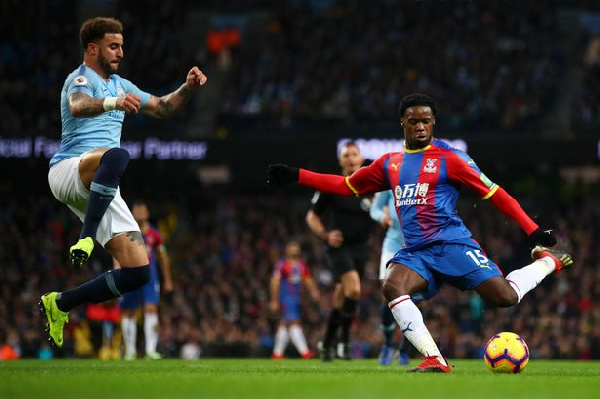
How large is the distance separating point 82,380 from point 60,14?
71.0 ft

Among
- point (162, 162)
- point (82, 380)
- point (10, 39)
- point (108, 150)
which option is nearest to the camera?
point (82, 380)

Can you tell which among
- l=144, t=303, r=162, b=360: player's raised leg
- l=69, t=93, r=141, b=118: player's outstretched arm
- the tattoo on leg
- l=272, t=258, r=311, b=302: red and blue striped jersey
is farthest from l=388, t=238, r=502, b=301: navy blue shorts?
l=272, t=258, r=311, b=302: red and blue striped jersey

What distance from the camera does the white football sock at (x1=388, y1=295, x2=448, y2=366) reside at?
7.95 meters

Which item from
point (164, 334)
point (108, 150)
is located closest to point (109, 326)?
point (164, 334)

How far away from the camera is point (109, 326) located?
17.5 meters

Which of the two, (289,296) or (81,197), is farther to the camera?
(289,296)

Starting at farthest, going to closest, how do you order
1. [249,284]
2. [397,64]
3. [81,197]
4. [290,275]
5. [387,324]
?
[397,64]
[249,284]
[290,275]
[387,324]
[81,197]

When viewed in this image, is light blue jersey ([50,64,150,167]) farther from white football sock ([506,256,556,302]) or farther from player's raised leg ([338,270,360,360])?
player's raised leg ([338,270,360,360])

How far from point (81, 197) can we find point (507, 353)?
11.4 ft

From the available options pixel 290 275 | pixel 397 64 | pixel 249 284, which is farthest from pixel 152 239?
pixel 397 64

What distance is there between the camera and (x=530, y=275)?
846cm

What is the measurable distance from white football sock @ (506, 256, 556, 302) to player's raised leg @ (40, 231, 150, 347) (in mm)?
2868

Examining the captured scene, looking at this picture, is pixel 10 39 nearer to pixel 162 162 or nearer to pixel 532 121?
pixel 162 162

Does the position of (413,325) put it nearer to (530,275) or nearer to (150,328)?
(530,275)
